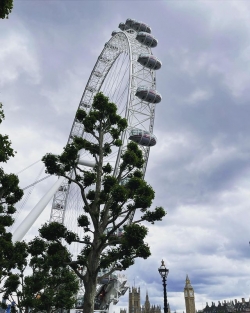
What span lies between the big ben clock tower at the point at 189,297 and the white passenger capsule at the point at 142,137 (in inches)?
4030

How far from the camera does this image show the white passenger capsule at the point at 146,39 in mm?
38812

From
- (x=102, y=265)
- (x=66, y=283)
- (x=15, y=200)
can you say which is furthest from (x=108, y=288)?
(x=102, y=265)

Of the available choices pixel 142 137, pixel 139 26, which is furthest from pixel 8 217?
pixel 139 26

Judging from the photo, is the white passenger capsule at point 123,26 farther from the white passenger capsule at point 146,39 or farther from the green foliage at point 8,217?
the green foliage at point 8,217

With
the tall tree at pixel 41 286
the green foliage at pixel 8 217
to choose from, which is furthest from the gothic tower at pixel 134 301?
the green foliage at pixel 8 217

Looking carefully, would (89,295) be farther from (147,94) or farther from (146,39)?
(146,39)

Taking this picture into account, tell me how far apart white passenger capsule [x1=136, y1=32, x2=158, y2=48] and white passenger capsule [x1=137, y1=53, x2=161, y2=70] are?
3644 mm

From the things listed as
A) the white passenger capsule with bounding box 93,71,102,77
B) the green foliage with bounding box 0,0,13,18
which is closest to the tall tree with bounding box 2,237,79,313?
the green foliage with bounding box 0,0,13,18

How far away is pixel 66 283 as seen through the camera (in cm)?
2781

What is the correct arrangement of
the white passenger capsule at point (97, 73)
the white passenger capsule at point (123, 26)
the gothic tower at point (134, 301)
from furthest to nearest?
the gothic tower at point (134, 301)
the white passenger capsule at point (123, 26)
the white passenger capsule at point (97, 73)

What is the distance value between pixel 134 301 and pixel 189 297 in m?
25.9

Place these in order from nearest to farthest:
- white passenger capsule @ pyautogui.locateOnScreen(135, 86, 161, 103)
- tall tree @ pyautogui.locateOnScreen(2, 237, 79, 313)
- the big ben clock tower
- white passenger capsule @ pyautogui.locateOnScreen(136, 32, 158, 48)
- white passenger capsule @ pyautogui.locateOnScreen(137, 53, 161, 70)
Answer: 1. tall tree @ pyautogui.locateOnScreen(2, 237, 79, 313)
2. white passenger capsule @ pyautogui.locateOnScreen(135, 86, 161, 103)
3. white passenger capsule @ pyautogui.locateOnScreen(137, 53, 161, 70)
4. white passenger capsule @ pyautogui.locateOnScreen(136, 32, 158, 48)
5. the big ben clock tower

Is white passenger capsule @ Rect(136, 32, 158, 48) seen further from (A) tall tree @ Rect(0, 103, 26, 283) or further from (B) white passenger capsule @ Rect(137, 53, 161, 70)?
(A) tall tree @ Rect(0, 103, 26, 283)

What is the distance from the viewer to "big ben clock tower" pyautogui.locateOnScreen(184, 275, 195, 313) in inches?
4591
